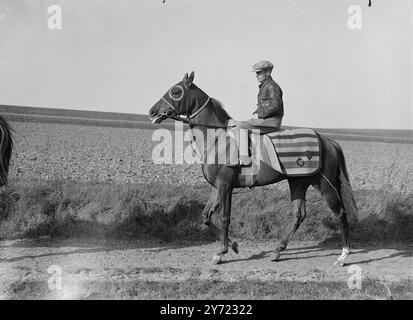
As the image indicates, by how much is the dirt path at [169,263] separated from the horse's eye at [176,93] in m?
2.52

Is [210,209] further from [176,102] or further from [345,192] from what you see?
[345,192]

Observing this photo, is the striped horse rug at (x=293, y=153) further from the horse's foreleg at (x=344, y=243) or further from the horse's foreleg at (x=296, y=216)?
the horse's foreleg at (x=344, y=243)

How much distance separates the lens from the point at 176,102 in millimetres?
7230

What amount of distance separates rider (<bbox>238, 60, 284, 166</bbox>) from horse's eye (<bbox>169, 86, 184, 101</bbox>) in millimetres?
1031

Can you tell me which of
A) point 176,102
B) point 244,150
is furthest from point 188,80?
point 244,150

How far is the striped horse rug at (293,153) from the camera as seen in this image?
7.30 m

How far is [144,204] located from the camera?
8914mm

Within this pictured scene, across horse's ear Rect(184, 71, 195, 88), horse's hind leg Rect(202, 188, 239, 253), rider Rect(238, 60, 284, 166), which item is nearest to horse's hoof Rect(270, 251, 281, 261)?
horse's hind leg Rect(202, 188, 239, 253)

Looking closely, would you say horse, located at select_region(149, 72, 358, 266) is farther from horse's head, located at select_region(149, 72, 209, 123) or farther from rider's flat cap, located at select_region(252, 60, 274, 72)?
rider's flat cap, located at select_region(252, 60, 274, 72)

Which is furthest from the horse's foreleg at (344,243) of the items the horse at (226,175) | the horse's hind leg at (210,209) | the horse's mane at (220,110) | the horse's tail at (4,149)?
the horse's tail at (4,149)

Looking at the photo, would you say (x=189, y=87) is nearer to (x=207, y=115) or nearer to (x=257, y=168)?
(x=207, y=115)

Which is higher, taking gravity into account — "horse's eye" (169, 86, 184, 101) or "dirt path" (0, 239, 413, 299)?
"horse's eye" (169, 86, 184, 101)

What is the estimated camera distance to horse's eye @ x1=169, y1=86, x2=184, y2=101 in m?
7.23
